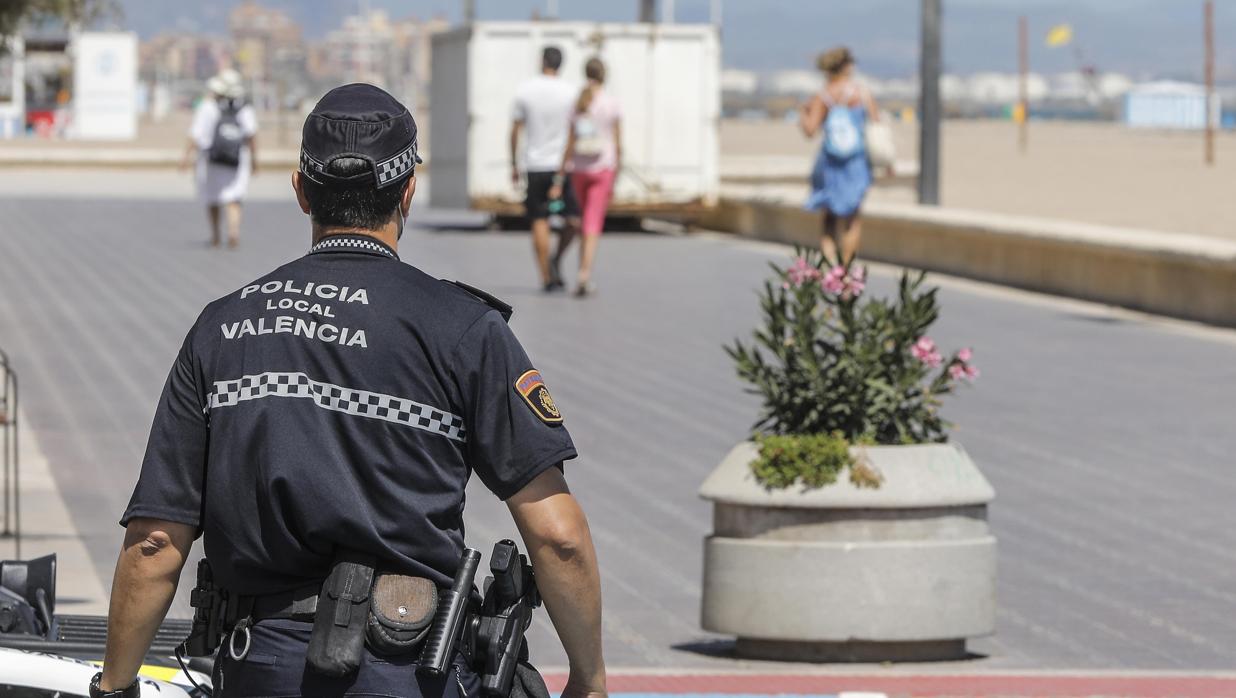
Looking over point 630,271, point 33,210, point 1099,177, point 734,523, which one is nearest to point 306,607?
point 734,523

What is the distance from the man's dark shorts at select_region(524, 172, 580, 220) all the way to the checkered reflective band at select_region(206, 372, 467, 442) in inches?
547

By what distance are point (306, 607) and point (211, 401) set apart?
33cm

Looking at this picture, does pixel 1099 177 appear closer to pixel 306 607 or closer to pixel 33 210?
pixel 33 210

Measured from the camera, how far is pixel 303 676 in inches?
126

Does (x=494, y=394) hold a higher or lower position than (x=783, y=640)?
higher

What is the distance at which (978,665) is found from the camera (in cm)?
655

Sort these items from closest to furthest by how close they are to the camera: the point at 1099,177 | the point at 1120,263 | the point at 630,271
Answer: the point at 1120,263 < the point at 630,271 < the point at 1099,177

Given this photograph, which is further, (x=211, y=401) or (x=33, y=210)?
(x=33, y=210)

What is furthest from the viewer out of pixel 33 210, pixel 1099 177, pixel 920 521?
pixel 1099 177

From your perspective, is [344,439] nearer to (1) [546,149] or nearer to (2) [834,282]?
(2) [834,282]

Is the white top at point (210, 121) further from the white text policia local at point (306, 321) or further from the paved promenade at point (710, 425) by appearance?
the white text policia local at point (306, 321)

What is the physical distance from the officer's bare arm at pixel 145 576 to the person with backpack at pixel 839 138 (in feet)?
43.6

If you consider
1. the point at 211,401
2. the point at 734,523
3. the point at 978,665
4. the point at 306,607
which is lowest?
the point at 978,665

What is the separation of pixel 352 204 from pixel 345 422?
0.34 meters
